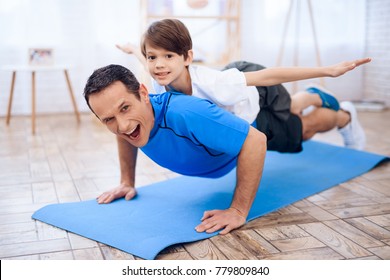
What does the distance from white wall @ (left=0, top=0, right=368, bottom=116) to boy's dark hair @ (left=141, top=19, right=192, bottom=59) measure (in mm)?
1942

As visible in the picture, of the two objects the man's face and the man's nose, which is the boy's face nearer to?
the man's face

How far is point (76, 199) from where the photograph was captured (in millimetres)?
1735

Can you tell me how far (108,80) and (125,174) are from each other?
1.67 feet

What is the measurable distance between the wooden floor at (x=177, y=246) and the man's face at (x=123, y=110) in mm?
316

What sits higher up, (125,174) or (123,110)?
(123,110)

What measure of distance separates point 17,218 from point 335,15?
3.18 meters

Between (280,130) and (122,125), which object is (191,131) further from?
(280,130)

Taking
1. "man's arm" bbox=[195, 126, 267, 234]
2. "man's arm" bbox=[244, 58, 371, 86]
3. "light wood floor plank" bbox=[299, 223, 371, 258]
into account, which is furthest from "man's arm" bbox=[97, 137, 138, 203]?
"light wood floor plank" bbox=[299, 223, 371, 258]

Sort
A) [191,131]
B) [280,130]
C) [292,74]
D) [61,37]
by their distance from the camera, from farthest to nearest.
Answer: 1. [61,37]
2. [280,130]
3. [292,74]
4. [191,131]

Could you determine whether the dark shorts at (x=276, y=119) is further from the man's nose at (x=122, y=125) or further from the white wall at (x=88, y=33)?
the white wall at (x=88, y=33)

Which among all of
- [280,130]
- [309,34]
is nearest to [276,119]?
[280,130]

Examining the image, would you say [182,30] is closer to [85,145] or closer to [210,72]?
[210,72]

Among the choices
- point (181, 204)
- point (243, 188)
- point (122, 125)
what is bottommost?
point (181, 204)

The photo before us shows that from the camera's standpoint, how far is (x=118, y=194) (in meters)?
1.68
